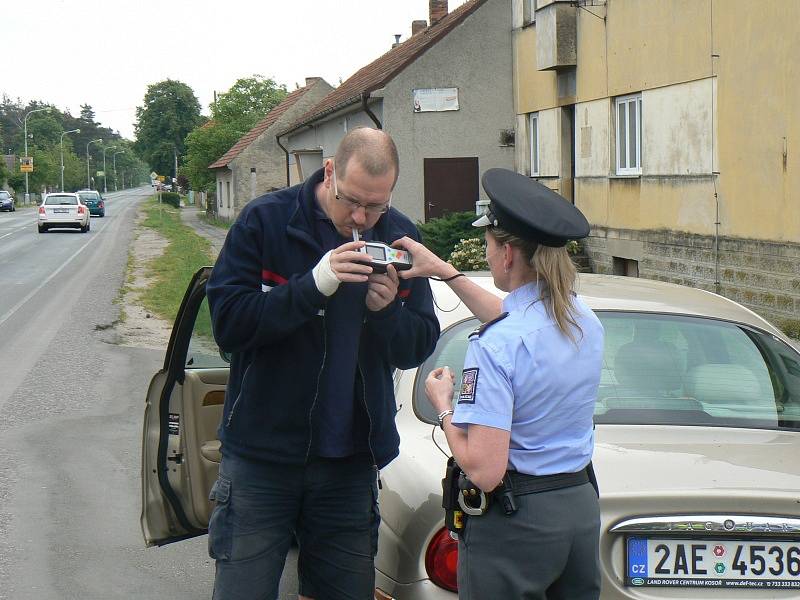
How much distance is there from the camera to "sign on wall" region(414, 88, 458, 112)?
23844 millimetres

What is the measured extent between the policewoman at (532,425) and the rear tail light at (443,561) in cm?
56

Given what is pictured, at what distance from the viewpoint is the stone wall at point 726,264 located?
42.3 feet

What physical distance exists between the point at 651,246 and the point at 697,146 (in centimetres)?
224

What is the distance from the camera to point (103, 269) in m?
25.1

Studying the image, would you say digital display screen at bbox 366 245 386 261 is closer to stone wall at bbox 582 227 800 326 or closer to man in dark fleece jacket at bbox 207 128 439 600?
man in dark fleece jacket at bbox 207 128 439 600

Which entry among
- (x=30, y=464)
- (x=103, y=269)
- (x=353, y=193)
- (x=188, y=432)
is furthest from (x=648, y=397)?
(x=103, y=269)

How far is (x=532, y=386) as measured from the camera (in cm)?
247

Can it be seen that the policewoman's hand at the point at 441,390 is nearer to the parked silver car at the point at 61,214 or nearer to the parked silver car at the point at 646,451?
the parked silver car at the point at 646,451

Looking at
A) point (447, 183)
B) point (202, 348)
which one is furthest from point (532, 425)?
point (447, 183)

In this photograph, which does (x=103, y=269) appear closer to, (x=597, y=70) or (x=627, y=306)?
(x=597, y=70)

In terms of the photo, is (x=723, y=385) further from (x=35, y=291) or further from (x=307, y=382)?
(x=35, y=291)

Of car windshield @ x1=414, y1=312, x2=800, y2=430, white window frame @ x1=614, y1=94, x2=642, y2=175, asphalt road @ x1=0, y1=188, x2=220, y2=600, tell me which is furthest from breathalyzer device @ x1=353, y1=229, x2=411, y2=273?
white window frame @ x1=614, y1=94, x2=642, y2=175

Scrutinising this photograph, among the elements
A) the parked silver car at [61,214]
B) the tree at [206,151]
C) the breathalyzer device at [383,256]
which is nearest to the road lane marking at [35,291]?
the parked silver car at [61,214]

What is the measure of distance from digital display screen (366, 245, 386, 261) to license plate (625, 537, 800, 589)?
3.47 feet
